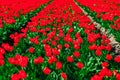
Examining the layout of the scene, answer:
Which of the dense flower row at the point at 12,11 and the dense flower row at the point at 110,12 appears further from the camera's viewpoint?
the dense flower row at the point at 12,11

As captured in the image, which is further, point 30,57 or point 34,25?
point 34,25

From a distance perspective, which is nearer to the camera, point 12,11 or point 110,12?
point 110,12

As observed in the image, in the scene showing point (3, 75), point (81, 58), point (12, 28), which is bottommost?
point (12, 28)

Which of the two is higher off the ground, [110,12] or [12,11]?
[12,11]

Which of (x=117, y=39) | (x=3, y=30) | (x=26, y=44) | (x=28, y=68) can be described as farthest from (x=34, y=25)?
(x=28, y=68)

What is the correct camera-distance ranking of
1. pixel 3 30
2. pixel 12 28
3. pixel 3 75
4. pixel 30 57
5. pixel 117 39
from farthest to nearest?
1. pixel 12 28
2. pixel 3 30
3. pixel 117 39
4. pixel 30 57
5. pixel 3 75

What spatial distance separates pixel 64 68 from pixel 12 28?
6.52m

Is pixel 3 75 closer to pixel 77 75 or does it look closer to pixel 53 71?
pixel 53 71

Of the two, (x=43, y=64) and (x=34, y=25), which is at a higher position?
(x=43, y=64)

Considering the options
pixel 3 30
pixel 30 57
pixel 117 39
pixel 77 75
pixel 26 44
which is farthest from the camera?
pixel 3 30

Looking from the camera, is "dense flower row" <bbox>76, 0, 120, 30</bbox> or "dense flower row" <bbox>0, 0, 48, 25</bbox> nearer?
"dense flower row" <bbox>76, 0, 120, 30</bbox>

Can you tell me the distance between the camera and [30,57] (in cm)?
630

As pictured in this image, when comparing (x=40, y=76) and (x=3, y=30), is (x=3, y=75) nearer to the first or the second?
(x=40, y=76)

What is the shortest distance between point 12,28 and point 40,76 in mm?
6783
